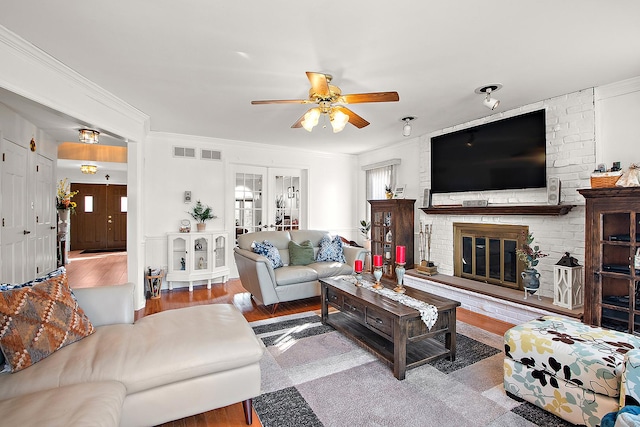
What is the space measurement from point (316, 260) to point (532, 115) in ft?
10.5

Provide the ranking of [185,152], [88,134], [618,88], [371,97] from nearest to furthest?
[371,97] → [618,88] → [88,134] → [185,152]

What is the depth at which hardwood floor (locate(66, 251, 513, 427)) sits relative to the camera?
184cm

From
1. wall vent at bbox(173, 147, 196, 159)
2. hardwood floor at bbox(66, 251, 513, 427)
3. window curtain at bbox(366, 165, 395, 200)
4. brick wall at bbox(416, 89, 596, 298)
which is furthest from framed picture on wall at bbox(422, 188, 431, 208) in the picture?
wall vent at bbox(173, 147, 196, 159)

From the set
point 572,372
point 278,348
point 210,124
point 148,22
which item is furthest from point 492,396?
point 210,124

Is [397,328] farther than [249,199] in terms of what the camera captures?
No

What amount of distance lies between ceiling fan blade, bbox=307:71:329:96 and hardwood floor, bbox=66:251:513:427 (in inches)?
89.2

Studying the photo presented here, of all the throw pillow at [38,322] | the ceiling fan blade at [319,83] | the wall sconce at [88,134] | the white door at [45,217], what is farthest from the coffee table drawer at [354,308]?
the white door at [45,217]

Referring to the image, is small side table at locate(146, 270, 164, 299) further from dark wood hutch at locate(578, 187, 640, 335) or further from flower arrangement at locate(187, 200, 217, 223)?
dark wood hutch at locate(578, 187, 640, 335)

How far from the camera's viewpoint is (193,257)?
4738 mm

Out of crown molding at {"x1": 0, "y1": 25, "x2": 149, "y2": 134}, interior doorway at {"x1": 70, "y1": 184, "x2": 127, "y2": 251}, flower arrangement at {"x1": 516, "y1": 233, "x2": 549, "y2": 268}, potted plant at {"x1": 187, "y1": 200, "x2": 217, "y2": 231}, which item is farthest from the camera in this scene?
interior doorway at {"x1": 70, "y1": 184, "x2": 127, "y2": 251}

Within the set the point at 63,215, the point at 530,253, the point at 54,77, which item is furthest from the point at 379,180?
the point at 63,215

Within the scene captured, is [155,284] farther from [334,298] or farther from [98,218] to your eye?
[98,218]

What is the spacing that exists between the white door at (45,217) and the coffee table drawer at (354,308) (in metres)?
4.49

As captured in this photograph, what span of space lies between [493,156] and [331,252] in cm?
246
